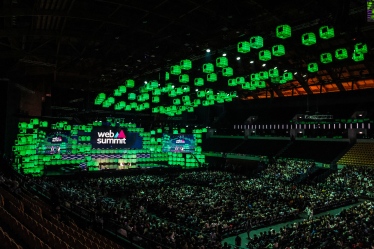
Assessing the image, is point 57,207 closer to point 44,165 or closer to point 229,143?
point 44,165

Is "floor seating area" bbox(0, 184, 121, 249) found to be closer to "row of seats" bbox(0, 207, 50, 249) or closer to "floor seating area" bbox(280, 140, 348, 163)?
"row of seats" bbox(0, 207, 50, 249)

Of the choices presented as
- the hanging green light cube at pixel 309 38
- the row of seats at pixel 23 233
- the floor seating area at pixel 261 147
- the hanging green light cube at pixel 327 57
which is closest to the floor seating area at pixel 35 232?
the row of seats at pixel 23 233

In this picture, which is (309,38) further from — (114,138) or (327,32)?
(114,138)

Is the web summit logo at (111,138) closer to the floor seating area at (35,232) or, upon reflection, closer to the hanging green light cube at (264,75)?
the hanging green light cube at (264,75)

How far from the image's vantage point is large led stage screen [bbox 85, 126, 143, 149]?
30953 millimetres

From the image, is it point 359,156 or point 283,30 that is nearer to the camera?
point 283,30

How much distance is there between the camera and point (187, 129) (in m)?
37.1

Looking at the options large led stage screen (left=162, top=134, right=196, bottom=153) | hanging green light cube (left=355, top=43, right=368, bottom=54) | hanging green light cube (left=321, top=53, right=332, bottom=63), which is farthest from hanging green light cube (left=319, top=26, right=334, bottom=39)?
large led stage screen (left=162, top=134, right=196, bottom=153)

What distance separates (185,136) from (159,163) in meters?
5.10

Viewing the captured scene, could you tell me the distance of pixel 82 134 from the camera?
30281 mm

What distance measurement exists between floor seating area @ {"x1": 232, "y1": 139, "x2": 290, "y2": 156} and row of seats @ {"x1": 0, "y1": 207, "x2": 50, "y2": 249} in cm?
2924

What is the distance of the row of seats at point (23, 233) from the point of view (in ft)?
15.1

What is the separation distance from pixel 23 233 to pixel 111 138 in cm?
2752

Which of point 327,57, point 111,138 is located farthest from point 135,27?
point 111,138
